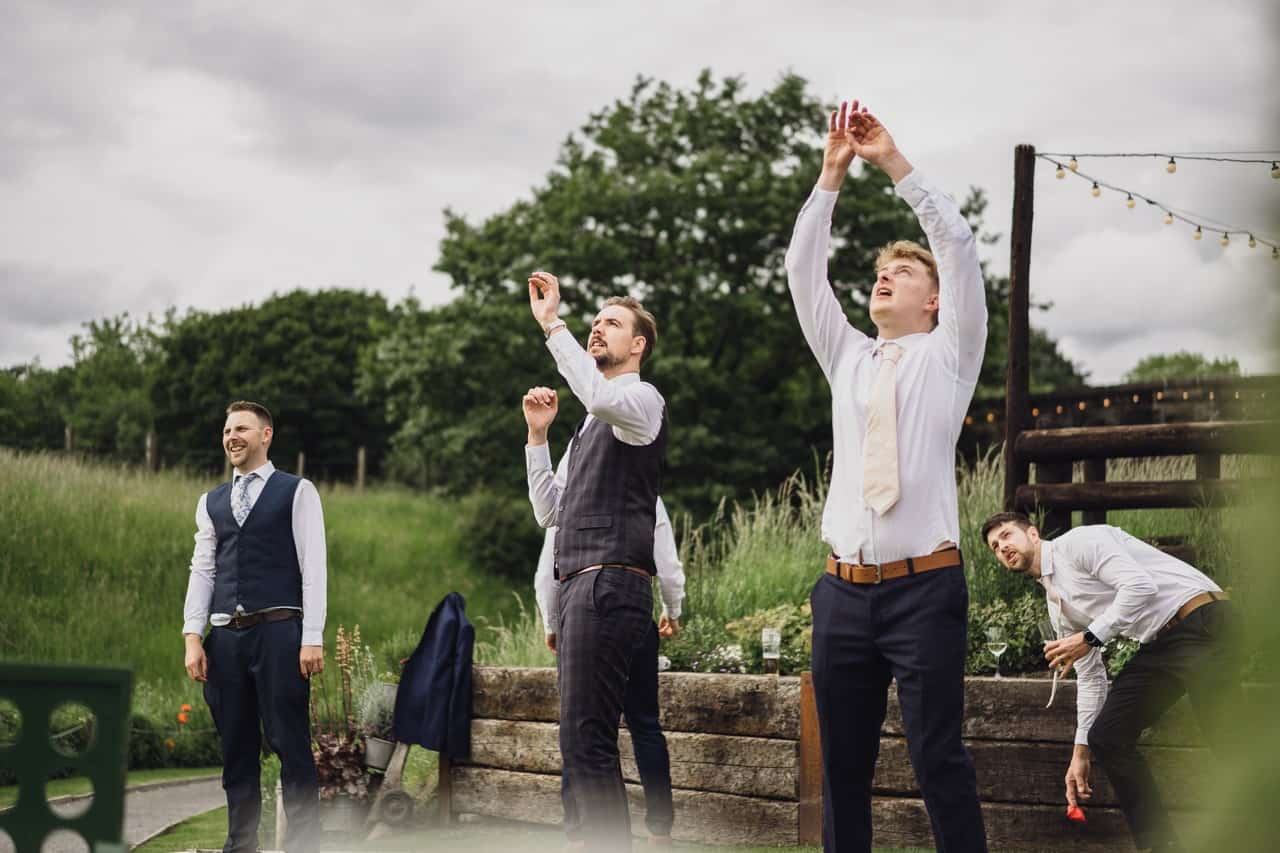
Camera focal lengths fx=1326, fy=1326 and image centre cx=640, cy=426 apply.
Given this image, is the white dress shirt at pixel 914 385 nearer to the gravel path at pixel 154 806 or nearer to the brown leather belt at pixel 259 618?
the brown leather belt at pixel 259 618

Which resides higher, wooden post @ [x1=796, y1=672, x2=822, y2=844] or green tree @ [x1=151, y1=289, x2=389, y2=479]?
green tree @ [x1=151, y1=289, x2=389, y2=479]

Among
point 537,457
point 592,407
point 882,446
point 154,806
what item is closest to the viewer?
point 882,446

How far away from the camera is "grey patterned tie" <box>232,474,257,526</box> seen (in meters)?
5.14

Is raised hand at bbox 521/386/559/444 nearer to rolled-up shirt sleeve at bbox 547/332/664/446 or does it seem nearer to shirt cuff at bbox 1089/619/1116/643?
rolled-up shirt sleeve at bbox 547/332/664/446

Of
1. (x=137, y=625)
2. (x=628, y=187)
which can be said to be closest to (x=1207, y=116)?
(x=137, y=625)

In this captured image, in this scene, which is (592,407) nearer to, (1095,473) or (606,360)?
(606,360)

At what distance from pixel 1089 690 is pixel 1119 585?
0.48 m

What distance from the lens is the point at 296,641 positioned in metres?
5.02

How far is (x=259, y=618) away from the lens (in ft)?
16.4

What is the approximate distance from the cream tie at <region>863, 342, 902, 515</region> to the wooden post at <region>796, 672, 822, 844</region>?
8.55ft

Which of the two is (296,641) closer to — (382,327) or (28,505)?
(28,505)

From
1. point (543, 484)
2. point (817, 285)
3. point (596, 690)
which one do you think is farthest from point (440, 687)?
point (817, 285)

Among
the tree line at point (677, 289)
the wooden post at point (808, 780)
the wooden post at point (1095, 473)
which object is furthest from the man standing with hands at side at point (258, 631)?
the tree line at point (677, 289)

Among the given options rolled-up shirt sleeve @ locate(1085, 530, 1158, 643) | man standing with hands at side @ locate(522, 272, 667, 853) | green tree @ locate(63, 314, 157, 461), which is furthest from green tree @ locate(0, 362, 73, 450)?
rolled-up shirt sleeve @ locate(1085, 530, 1158, 643)
